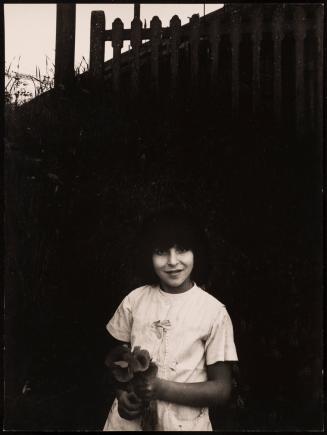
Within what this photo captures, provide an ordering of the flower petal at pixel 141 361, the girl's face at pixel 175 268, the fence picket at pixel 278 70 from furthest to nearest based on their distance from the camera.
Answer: the fence picket at pixel 278 70 < the girl's face at pixel 175 268 < the flower petal at pixel 141 361

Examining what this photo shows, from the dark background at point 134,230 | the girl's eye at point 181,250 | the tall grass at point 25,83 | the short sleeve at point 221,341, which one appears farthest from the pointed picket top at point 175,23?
the short sleeve at point 221,341

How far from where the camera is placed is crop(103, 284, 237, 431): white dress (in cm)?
196

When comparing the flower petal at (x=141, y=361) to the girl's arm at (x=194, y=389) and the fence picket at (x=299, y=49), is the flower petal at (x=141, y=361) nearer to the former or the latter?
the girl's arm at (x=194, y=389)

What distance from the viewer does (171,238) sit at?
2061 mm

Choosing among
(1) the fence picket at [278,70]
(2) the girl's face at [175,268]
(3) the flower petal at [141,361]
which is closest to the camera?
(3) the flower petal at [141,361]

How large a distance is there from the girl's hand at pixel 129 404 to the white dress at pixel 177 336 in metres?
0.03

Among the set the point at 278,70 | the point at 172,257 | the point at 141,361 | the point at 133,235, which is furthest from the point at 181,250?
the point at 278,70

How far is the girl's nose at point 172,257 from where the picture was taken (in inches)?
80.1

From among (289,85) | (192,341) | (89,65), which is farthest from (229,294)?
(89,65)

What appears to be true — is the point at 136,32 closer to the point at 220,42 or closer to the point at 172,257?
the point at 220,42

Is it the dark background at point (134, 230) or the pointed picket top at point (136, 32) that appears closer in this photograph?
the dark background at point (134, 230)

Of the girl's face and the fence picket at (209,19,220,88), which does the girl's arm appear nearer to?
the girl's face

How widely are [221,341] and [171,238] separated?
457 millimetres

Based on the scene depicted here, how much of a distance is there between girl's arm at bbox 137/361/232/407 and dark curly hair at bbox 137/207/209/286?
36 cm
